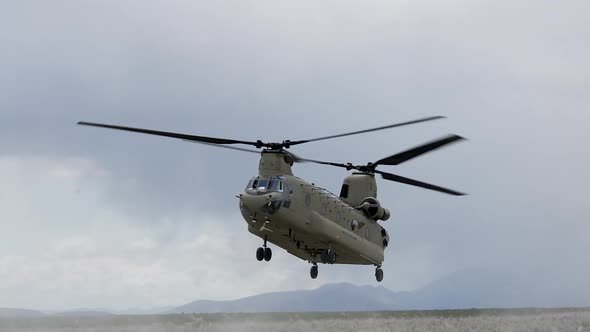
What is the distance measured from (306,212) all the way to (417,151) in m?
7.61

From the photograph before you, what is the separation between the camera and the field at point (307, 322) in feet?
143

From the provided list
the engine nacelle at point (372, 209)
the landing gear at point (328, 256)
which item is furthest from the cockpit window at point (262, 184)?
the engine nacelle at point (372, 209)

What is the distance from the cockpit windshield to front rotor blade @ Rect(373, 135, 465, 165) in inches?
327

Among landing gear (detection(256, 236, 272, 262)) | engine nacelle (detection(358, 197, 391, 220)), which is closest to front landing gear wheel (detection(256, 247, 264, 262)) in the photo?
landing gear (detection(256, 236, 272, 262))

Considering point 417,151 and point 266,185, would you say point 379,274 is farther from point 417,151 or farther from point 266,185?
point 266,185

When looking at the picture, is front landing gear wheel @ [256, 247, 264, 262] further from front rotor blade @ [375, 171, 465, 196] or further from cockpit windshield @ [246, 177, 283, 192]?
front rotor blade @ [375, 171, 465, 196]

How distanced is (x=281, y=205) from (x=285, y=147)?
3.75 m

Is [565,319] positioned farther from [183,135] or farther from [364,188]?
[183,135]

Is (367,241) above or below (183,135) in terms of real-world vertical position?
below

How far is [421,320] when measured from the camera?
52.0m

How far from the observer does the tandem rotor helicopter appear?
36.2 metres

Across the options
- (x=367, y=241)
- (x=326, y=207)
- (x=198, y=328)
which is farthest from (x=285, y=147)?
(x=198, y=328)

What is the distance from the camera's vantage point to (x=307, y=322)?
4784cm

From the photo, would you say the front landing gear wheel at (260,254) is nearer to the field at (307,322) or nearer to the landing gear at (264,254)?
the landing gear at (264,254)
